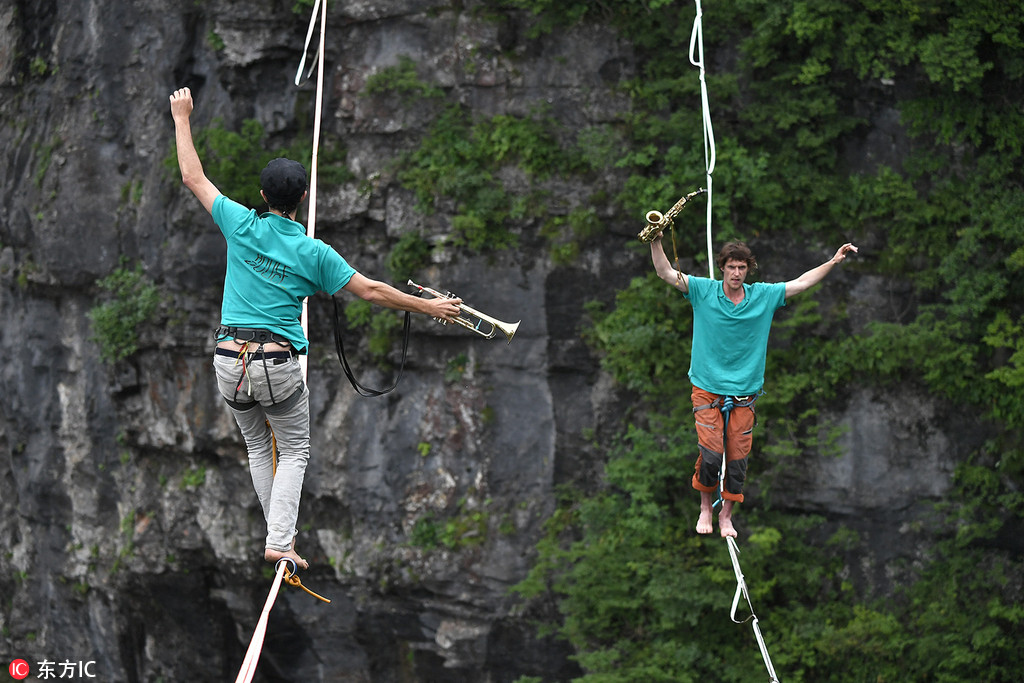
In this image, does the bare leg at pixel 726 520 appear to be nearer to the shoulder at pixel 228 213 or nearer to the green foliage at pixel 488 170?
the shoulder at pixel 228 213

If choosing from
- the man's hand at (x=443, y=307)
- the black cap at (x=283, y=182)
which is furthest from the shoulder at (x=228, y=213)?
the man's hand at (x=443, y=307)

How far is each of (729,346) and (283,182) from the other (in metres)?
3.20

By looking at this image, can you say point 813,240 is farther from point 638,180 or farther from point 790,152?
point 638,180

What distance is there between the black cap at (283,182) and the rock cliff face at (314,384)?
686 cm

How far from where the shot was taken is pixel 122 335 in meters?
13.4

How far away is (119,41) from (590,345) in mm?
7447

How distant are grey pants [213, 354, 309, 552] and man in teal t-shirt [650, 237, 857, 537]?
95.1 inches

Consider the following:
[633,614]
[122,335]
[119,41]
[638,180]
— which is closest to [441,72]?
[638,180]

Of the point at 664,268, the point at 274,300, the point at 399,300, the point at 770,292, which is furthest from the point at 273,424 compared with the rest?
the point at 770,292

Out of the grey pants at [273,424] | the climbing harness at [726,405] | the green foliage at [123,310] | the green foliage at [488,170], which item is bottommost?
the grey pants at [273,424]

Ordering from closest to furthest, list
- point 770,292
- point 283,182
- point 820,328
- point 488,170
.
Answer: point 283,182
point 770,292
point 820,328
point 488,170

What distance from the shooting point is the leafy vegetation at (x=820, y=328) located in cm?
1045

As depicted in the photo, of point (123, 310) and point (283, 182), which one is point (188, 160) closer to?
point (283, 182)

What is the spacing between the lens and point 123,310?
13.4 meters
